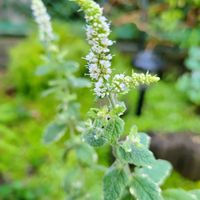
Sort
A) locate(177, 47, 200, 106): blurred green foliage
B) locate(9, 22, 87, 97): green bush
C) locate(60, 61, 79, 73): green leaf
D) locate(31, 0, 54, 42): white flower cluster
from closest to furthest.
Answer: locate(31, 0, 54, 42): white flower cluster < locate(60, 61, 79, 73): green leaf < locate(177, 47, 200, 106): blurred green foliage < locate(9, 22, 87, 97): green bush

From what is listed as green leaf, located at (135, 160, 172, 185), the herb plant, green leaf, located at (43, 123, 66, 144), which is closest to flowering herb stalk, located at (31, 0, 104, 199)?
green leaf, located at (43, 123, 66, 144)

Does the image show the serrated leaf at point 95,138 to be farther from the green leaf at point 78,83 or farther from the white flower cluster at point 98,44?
the green leaf at point 78,83

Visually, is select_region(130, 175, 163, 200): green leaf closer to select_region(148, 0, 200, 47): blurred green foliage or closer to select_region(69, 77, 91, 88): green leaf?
select_region(69, 77, 91, 88): green leaf

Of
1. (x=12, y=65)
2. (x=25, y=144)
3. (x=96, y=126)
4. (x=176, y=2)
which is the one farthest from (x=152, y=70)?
(x=96, y=126)

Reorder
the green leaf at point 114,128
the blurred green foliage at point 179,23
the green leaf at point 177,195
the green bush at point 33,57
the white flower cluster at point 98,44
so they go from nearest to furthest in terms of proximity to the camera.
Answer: the white flower cluster at point 98,44, the green leaf at point 114,128, the green leaf at point 177,195, the blurred green foliage at point 179,23, the green bush at point 33,57

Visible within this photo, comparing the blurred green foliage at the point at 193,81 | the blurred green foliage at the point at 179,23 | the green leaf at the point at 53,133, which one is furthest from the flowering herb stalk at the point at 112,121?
the blurred green foliage at the point at 179,23

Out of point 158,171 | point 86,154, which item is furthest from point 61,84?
point 158,171

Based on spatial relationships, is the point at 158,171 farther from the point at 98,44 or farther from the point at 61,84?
the point at 61,84
